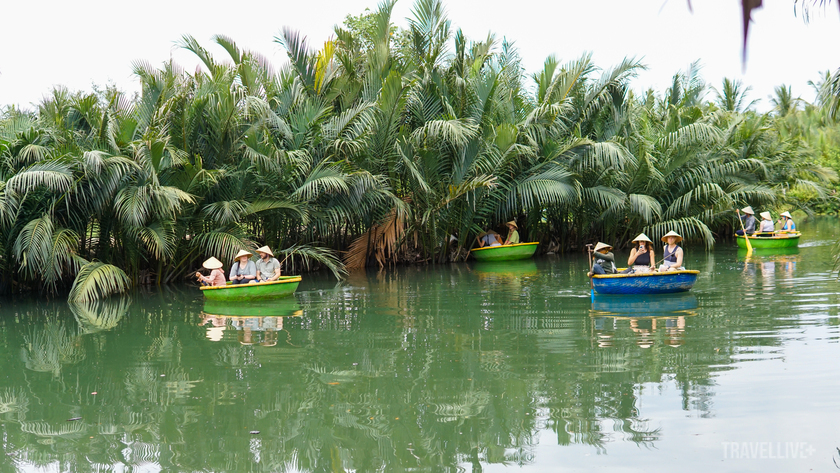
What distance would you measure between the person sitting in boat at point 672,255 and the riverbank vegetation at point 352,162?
601 centimetres

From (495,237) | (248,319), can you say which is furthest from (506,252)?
(248,319)

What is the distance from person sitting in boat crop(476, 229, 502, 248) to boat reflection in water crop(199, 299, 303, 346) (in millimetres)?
8679

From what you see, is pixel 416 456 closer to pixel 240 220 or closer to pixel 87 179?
pixel 87 179

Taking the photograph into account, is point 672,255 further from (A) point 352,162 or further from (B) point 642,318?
(A) point 352,162

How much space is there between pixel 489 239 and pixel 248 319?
35.1ft

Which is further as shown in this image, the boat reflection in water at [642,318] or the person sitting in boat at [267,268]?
the person sitting in boat at [267,268]

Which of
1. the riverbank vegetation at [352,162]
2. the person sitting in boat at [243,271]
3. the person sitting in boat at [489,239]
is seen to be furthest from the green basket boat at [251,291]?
the person sitting in boat at [489,239]

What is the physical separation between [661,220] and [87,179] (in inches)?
611

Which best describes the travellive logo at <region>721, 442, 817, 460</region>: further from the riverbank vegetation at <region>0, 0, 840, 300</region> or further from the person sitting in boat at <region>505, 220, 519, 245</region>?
the person sitting in boat at <region>505, 220, 519, 245</region>

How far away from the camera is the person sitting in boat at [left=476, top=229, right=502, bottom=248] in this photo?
20.9m

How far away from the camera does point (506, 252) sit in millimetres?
20156

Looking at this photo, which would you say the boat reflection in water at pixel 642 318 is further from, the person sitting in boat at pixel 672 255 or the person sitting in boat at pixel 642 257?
the person sitting in boat at pixel 642 257

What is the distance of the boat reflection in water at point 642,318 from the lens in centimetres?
883

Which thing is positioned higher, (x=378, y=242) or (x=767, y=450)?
(x=378, y=242)
